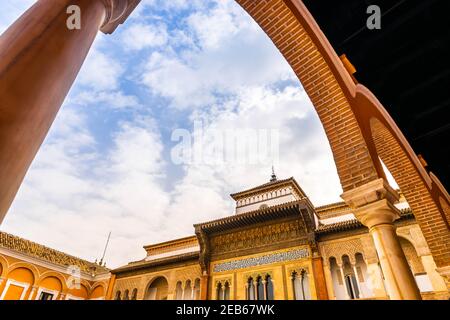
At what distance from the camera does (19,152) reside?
38.8 inches

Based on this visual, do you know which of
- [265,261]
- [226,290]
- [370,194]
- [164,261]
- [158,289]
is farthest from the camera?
[158,289]

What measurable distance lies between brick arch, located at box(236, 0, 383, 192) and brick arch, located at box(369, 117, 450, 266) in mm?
1609

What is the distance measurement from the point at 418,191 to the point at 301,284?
7095 millimetres

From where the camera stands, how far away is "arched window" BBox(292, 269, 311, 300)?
10841mm

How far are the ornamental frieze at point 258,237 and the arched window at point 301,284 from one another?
149 centimetres

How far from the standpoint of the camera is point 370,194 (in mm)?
3531

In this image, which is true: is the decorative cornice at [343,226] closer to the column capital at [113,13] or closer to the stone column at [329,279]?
the stone column at [329,279]

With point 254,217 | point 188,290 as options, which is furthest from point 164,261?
point 254,217

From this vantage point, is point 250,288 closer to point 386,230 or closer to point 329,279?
point 329,279

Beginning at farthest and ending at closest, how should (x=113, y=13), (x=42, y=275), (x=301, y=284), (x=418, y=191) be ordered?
(x=42, y=275), (x=301, y=284), (x=418, y=191), (x=113, y=13)

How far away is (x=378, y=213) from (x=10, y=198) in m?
3.74
